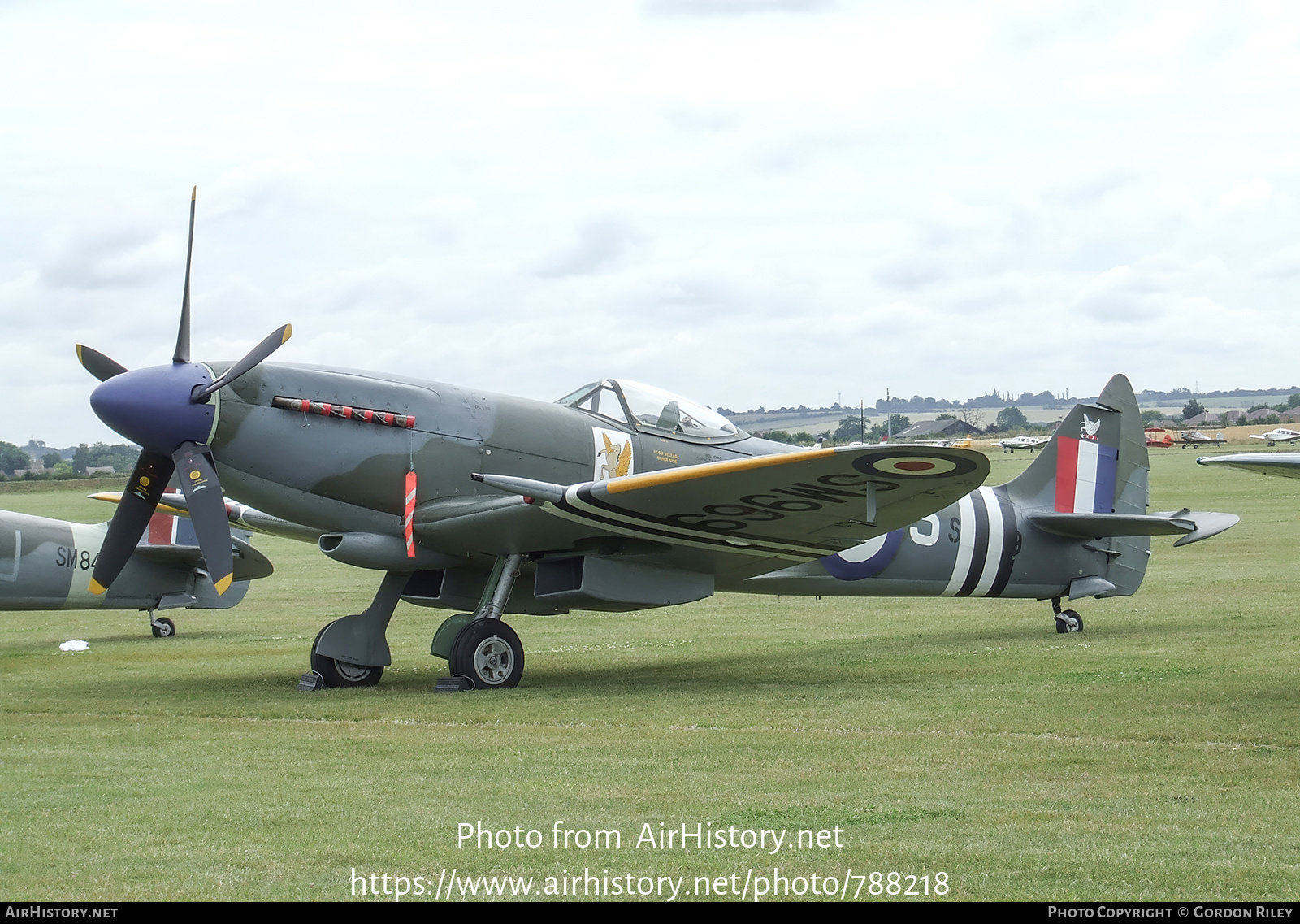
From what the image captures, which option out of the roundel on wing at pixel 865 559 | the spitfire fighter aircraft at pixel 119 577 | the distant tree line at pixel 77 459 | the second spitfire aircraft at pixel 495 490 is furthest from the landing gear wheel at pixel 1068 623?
the distant tree line at pixel 77 459

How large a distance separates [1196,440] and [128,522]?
95.1m

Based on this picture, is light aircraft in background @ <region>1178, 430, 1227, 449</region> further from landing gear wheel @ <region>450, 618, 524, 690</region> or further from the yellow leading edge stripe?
the yellow leading edge stripe

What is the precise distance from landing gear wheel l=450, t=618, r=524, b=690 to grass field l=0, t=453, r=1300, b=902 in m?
0.23

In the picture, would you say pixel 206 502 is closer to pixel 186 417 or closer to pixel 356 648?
pixel 186 417

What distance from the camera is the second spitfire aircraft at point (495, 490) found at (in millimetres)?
9508

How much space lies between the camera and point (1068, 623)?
44.1ft

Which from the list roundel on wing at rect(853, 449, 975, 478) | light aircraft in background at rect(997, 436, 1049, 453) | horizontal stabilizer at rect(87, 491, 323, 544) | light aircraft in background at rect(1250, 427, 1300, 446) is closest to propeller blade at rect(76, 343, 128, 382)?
horizontal stabilizer at rect(87, 491, 323, 544)

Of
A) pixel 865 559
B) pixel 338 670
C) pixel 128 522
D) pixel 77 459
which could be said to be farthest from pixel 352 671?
pixel 77 459

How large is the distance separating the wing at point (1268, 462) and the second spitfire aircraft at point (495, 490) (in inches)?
64.0

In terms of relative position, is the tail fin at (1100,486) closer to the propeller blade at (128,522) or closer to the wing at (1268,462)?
the wing at (1268,462)

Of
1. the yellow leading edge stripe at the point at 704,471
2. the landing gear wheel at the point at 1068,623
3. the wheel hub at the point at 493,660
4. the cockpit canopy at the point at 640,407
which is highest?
the cockpit canopy at the point at 640,407

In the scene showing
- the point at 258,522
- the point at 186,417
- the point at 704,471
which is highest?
the point at 186,417

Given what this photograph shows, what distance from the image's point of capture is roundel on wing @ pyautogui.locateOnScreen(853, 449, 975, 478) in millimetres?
8680

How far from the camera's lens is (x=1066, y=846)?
482cm
